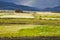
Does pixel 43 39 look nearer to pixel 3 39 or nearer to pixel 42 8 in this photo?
pixel 3 39

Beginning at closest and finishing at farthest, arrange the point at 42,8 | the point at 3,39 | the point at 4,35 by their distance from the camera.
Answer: the point at 3,39
the point at 4,35
the point at 42,8

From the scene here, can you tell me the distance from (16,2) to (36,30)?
7.87m

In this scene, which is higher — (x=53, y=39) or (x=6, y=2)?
(x=6, y=2)

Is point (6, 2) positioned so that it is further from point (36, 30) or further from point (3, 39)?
point (3, 39)

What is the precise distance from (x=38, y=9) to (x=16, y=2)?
1820 millimetres

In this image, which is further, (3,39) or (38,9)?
(38,9)

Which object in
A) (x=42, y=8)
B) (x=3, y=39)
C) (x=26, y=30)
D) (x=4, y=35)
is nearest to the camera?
(x=3, y=39)

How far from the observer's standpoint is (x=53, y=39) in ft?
17.4

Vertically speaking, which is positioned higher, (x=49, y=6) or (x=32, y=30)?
(x=49, y=6)

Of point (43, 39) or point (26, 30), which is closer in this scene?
point (43, 39)

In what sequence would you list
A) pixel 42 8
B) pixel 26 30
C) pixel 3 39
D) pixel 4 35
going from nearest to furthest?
pixel 3 39, pixel 4 35, pixel 26 30, pixel 42 8

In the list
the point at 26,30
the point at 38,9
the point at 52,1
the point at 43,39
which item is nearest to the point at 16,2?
Answer: the point at 38,9

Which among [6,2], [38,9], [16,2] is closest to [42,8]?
[38,9]

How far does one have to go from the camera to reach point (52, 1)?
14008 millimetres
